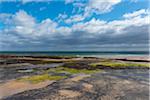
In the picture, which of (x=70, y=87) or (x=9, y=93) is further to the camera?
(x=70, y=87)

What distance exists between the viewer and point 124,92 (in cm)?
1187

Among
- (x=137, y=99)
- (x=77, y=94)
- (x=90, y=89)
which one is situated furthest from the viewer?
(x=90, y=89)

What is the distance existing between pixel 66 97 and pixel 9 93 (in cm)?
355

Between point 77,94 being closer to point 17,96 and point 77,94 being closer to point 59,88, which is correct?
point 59,88

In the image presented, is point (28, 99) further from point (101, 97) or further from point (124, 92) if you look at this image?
point (124, 92)

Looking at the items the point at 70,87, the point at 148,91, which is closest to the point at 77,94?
the point at 70,87

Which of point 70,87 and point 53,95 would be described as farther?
point 70,87

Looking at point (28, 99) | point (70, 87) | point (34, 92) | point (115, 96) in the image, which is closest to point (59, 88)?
point (70, 87)

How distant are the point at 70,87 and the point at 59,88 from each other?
2.41 ft

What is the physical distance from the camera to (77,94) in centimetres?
1134

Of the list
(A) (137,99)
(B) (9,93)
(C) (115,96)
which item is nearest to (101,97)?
(C) (115,96)

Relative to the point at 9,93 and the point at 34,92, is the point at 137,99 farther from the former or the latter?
the point at 9,93

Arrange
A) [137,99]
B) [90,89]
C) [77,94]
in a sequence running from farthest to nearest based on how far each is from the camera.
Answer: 1. [90,89]
2. [77,94]
3. [137,99]

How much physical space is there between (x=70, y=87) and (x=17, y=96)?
137 inches
